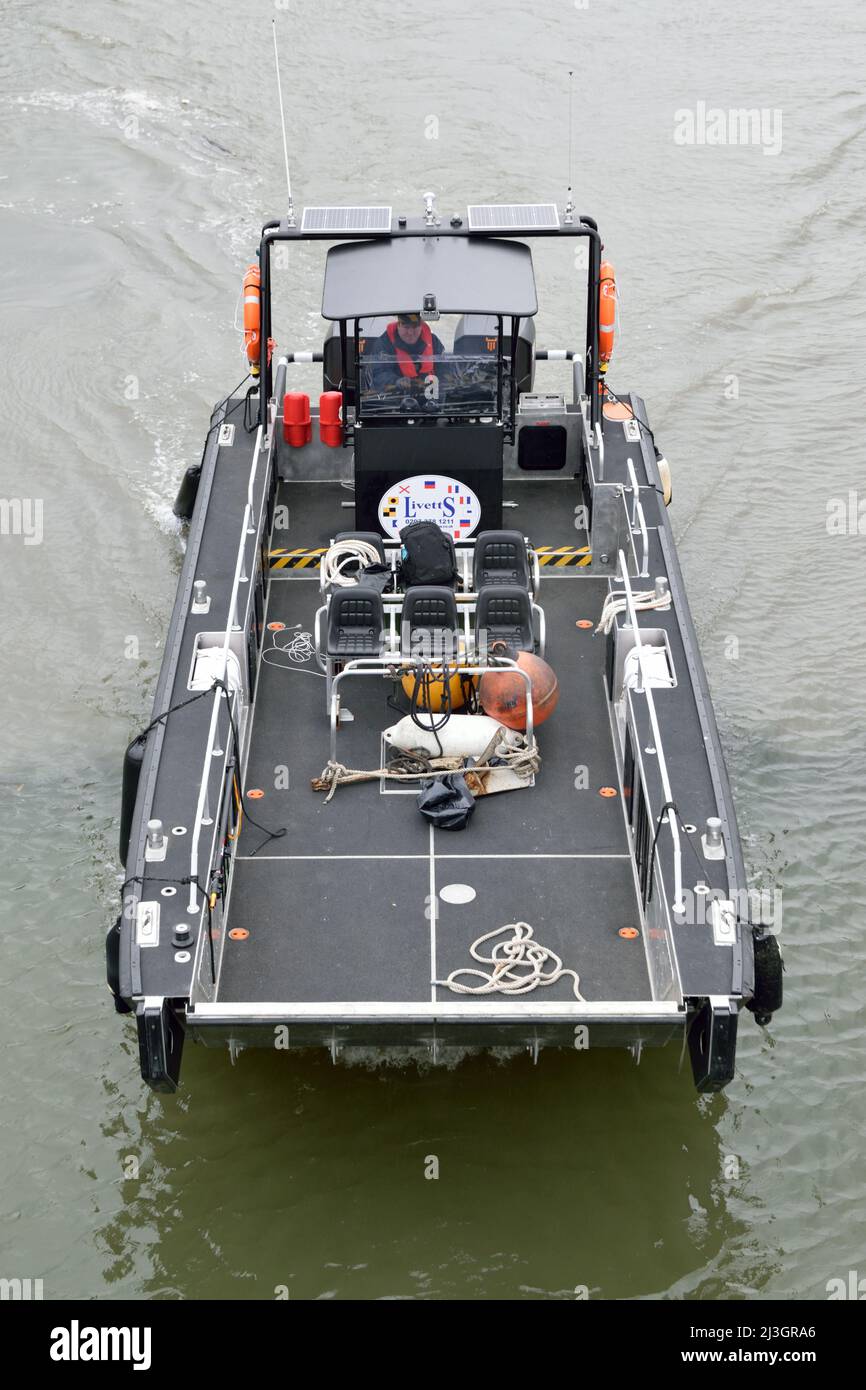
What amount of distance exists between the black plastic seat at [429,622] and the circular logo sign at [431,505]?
129cm

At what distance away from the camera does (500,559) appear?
9.89 metres

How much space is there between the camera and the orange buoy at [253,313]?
35.7 ft

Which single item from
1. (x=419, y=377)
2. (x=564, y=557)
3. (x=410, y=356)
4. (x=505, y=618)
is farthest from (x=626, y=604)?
(x=410, y=356)

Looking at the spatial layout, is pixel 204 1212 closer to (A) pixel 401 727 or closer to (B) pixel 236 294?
(A) pixel 401 727

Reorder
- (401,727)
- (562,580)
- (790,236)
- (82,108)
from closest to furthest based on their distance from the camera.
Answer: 1. (401,727)
2. (562,580)
3. (790,236)
4. (82,108)

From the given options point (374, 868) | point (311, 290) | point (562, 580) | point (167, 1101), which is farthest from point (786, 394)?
point (167, 1101)

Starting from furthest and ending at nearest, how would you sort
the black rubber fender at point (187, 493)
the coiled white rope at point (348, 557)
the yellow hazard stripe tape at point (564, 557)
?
the black rubber fender at point (187, 493), the yellow hazard stripe tape at point (564, 557), the coiled white rope at point (348, 557)

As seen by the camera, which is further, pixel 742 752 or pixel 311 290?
pixel 311 290

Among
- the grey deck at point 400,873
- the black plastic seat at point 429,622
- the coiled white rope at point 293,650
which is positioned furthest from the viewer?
the coiled white rope at point 293,650

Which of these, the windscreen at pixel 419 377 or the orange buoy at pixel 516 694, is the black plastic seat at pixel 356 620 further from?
the windscreen at pixel 419 377

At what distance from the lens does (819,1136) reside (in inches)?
323

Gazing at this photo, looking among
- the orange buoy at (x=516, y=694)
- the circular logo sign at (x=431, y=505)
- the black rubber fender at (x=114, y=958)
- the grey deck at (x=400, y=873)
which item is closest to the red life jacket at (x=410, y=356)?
the circular logo sign at (x=431, y=505)

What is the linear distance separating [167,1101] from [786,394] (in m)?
9.65

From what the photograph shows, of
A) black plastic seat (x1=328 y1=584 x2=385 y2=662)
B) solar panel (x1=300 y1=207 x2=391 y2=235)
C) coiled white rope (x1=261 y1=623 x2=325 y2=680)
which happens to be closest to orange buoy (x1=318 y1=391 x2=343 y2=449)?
solar panel (x1=300 y1=207 x2=391 y2=235)
